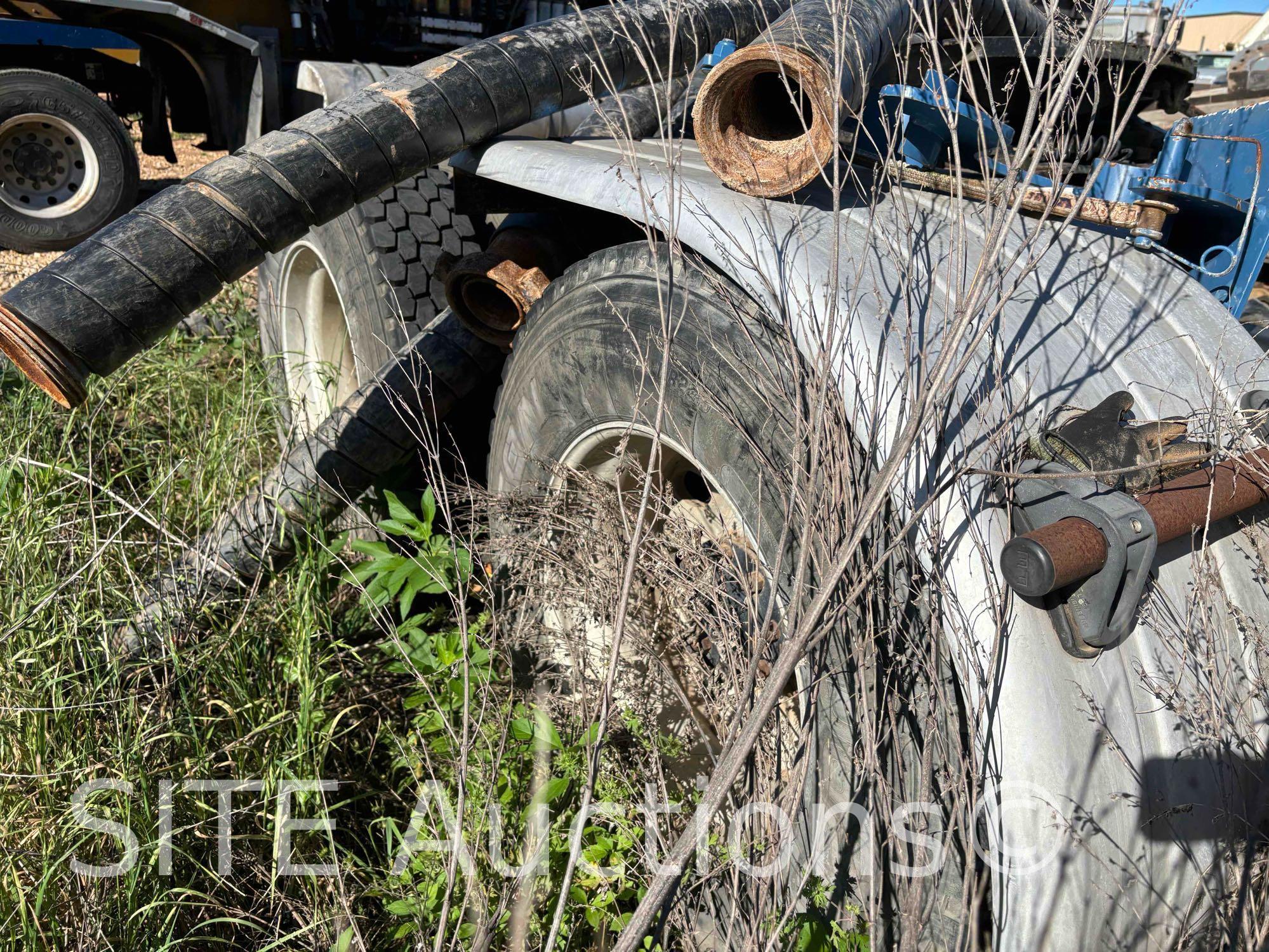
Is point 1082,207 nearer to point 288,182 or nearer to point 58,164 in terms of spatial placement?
point 288,182

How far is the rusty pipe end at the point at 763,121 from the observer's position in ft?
5.93

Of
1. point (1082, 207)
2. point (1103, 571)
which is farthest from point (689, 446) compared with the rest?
point (1082, 207)

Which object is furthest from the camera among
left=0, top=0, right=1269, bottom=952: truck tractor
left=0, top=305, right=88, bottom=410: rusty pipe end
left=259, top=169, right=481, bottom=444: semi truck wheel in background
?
left=259, top=169, right=481, bottom=444: semi truck wheel in background

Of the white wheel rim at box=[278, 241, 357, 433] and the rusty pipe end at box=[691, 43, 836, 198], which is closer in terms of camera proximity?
the rusty pipe end at box=[691, 43, 836, 198]

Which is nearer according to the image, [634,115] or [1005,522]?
[1005,522]

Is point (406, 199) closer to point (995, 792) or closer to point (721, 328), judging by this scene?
point (721, 328)

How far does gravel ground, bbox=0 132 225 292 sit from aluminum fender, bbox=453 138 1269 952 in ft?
16.4

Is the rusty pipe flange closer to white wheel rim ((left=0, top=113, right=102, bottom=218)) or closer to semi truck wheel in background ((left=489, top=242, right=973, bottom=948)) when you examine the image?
semi truck wheel in background ((left=489, top=242, right=973, bottom=948))

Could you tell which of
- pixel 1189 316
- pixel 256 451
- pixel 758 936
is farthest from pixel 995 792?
pixel 256 451

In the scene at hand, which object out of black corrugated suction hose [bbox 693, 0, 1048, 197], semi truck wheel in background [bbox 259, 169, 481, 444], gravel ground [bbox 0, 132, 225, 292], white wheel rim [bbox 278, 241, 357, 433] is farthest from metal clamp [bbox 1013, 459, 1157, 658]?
gravel ground [bbox 0, 132, 225, 292]

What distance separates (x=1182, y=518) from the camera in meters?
1.47

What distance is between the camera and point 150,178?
8359 mm

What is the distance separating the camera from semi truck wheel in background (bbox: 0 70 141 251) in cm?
612

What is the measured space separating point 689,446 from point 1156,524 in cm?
87
